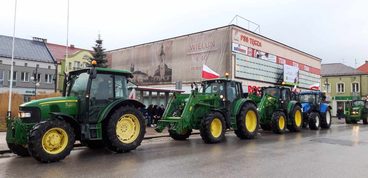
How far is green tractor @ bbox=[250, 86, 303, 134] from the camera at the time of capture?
643 inches

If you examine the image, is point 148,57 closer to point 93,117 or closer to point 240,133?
→ point 240,133

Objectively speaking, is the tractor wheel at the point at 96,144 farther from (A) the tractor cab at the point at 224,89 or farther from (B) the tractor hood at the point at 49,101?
(A) the tractor cab at the point at 224,89

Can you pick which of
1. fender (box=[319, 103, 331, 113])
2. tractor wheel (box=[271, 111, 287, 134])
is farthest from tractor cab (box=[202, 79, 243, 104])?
fender (box=[319, 103, 331, 113])

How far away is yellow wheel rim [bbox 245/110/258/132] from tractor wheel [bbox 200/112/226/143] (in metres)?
1.78

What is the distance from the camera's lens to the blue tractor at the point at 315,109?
19.9m

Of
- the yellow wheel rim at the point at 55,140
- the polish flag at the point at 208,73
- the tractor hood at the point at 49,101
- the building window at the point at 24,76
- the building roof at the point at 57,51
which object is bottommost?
the yellow wheel rim at the point at 55,140

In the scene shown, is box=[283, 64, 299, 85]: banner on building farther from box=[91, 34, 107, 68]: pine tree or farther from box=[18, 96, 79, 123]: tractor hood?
box=[18, 96, 79, 123]: tractor hood

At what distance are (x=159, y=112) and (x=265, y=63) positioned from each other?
42.8 ft

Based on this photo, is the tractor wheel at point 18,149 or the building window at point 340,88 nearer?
the tractor wheel at point 18,149

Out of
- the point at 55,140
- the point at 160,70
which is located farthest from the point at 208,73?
the point at 55,140

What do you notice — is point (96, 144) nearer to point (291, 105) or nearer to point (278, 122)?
point (278, 122)

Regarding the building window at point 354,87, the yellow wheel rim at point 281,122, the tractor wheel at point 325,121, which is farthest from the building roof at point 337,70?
the yellow wheel rim at point 281,122

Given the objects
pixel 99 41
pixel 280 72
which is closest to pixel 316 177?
pixel 280 72

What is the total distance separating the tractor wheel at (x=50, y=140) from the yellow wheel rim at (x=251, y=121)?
24.5ft
